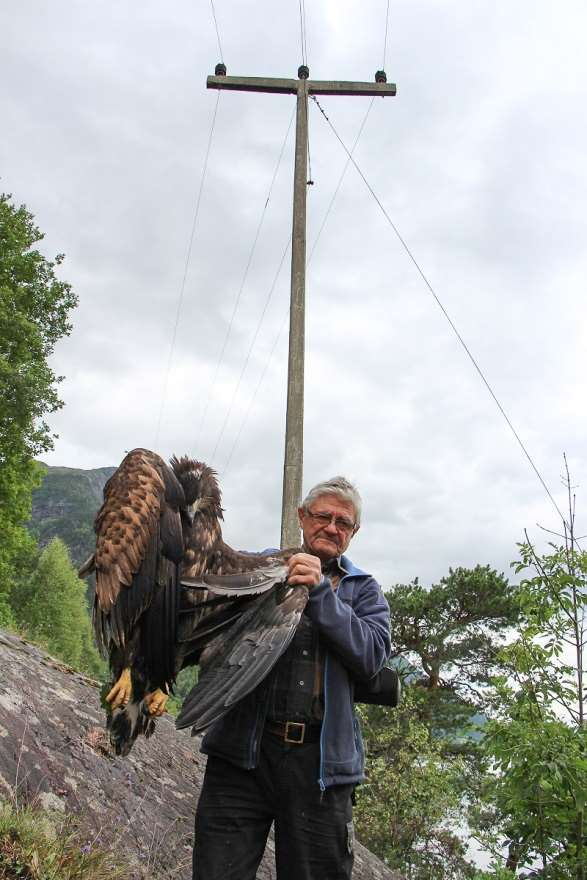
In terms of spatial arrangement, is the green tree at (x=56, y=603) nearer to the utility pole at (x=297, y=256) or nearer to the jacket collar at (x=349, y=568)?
the utility pole at (x=297, y=256)

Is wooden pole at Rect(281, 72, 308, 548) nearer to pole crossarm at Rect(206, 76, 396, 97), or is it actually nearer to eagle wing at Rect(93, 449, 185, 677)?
pole crossarm at Rect(206, 76, 396, 97)

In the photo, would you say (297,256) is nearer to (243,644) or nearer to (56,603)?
(243,644)

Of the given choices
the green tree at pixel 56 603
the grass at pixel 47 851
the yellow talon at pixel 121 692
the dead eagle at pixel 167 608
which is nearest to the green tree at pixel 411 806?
the grass at pixel 47 851

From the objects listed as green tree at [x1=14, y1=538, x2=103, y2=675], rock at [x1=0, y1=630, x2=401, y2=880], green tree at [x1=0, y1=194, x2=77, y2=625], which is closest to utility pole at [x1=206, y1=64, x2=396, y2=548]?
rock at [x1=0, y1=630, x2=401, y2=880]

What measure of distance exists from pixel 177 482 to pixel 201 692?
86cm

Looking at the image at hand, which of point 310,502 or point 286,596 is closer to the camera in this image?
point 286,596

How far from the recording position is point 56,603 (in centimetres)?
4072

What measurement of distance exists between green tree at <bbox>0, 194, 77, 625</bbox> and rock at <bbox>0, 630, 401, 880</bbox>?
13439mm

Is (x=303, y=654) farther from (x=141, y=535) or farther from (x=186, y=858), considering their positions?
(x=186, y=858)

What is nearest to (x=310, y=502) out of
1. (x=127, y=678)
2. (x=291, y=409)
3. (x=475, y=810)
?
(x=127, y=678)

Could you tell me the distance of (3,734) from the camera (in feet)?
13.4

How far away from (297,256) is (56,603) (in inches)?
1502

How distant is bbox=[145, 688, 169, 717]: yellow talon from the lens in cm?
293

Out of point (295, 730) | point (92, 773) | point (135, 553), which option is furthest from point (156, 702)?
point (92, 773)
